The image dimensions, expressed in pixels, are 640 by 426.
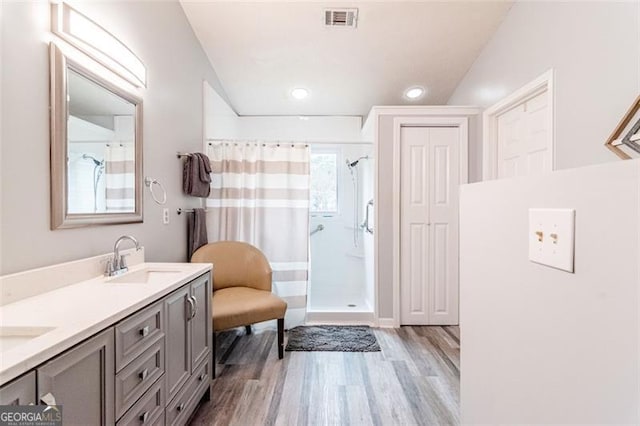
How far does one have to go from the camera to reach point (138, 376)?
1131mm

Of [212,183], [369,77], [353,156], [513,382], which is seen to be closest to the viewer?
[513,382]

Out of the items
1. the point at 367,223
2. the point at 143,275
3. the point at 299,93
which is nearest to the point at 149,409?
the point at 143,275

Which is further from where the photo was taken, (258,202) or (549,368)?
(258,202)

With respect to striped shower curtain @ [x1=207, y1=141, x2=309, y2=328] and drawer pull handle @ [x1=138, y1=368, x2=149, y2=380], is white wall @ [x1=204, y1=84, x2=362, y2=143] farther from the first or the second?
drawer pull handle @ [x1=138, y1=368, x2=149, y2=380]

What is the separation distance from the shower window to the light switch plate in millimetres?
3212

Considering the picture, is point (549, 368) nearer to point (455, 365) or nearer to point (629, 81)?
point (629, 81)

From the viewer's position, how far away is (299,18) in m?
2.43

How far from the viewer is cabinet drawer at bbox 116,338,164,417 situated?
1.03 metres

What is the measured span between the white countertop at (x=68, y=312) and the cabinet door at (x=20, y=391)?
0.06 ft

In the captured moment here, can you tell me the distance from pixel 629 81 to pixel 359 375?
2.20 metres

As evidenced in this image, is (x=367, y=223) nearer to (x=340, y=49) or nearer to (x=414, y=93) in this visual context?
(x=414, y=93)

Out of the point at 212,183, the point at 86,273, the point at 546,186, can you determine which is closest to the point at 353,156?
the point at 212,183

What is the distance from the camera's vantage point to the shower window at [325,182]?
389 centimetres

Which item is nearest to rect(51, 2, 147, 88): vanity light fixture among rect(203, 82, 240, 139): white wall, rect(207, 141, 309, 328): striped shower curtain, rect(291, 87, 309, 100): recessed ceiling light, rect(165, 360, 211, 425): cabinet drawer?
rect(203, 82, 240, 139): white wall
